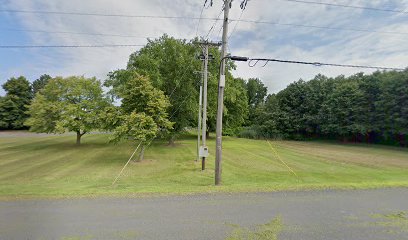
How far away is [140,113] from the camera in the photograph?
18.0m

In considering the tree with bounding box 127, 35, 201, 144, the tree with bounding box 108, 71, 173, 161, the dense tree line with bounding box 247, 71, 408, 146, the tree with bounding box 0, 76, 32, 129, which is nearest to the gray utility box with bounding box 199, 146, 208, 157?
the tree with bounding box 108, 71, 173, 161

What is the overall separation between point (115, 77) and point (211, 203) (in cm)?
2831

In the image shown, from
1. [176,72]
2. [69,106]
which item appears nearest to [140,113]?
[176,72]

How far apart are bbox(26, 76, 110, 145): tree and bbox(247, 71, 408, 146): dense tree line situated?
35835 millimetres

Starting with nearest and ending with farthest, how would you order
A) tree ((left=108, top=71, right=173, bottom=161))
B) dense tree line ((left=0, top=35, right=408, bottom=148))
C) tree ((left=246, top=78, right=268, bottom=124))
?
tree ((left=108, top=71, right=173, bottom=161))
dense tree line ((left=0, top=35, right=408, bottom=148))
tree ((left=246, top=78, right=268, bottom=124))

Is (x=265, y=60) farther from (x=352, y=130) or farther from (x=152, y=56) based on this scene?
(x=352, y=130)

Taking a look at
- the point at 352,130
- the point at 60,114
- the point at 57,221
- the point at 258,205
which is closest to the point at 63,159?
the point at 60,114

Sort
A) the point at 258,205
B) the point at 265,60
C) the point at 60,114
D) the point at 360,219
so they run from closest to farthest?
1. the point at 360,219
2. the point at 258,205
3. the point at 265,60
4. the point at 60,114

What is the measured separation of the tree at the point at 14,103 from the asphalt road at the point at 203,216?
62412 millimetres

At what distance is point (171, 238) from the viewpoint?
13.8 feet

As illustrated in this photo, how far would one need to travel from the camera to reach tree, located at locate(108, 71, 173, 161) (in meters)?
17.4

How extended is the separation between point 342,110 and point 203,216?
4532cm

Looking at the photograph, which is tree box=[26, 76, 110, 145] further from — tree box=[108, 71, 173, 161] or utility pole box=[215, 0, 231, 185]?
utility pole box=[215, 0, 231, 185]

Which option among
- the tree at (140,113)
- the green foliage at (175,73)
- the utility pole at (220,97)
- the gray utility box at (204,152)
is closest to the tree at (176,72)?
the green foliage at (175,73)
